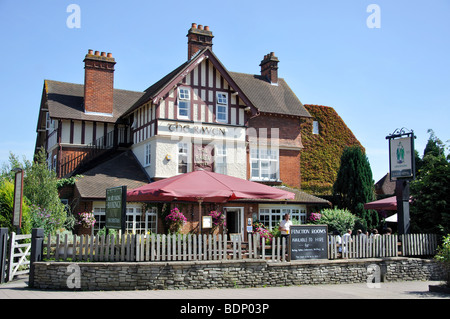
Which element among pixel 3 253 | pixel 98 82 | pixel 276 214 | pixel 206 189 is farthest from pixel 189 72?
pixel 3 253

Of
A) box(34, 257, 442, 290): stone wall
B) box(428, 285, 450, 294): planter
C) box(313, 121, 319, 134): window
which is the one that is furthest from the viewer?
box(313, 121, 319, 134): window

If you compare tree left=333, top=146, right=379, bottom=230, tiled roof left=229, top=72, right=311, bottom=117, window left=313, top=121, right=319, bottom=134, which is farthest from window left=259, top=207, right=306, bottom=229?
window left=313, top=121, right=319, bottom=134

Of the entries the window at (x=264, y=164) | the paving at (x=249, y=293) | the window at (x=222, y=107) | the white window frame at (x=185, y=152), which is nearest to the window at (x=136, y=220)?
the white window frame at (x=185, y=152)

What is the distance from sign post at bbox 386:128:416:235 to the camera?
15.6 metres

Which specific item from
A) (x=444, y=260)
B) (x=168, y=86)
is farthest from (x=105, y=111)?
(x=444, y=260)

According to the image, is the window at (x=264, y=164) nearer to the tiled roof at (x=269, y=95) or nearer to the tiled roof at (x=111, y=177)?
the tiled roof at (x=269, y=95)

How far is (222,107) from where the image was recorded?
25.0 metres

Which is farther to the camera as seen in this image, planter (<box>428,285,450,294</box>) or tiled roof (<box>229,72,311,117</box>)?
tiled roof (<box>229,72,311,117</box>)

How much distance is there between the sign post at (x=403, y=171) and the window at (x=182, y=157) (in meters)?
10.7

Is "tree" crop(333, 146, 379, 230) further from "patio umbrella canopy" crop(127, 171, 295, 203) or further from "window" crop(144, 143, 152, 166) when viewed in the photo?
"patio umbrella canopy" crop(127, 171, 295, 203)

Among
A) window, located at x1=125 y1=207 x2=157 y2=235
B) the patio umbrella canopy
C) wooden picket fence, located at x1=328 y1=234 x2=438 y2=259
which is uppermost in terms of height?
the patio umbrella canopy

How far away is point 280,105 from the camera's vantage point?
93.1 feet

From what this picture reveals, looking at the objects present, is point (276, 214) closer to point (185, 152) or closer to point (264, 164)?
point (264, 164)

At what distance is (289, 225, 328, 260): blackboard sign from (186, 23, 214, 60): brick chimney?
14781 mm
